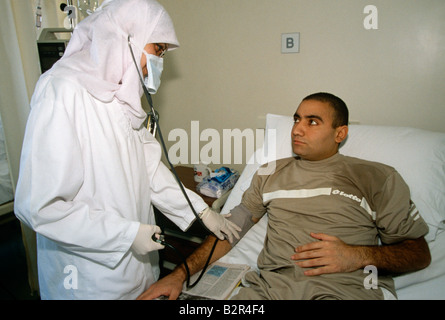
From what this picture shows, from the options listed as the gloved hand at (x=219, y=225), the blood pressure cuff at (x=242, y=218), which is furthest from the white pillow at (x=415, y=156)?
the gloved hand at (x=219, y=225)

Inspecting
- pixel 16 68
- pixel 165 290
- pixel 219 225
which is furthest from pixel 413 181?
pixel 16 68

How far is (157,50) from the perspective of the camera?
43.3 inches

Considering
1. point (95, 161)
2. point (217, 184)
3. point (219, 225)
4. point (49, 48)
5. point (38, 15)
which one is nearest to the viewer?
point (95, 161)

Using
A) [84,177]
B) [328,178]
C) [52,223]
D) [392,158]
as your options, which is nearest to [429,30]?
[392,158]

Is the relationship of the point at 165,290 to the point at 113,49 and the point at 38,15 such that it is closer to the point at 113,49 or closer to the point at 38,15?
the point at 113,49

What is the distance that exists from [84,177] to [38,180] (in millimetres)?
130

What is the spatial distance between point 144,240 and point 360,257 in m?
0.76

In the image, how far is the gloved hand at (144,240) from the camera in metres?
0.91

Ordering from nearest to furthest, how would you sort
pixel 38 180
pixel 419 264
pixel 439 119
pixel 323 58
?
1. pixel 38 180
2. pixel 419 264
3. pixel 439 119
4. pixel 323 58

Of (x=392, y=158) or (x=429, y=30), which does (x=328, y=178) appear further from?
(x=429, y=30)

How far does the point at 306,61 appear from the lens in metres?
1.68

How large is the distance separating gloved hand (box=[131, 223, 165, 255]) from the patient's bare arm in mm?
523

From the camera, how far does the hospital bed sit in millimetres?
1016

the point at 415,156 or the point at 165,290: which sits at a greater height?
the point at 415,156
